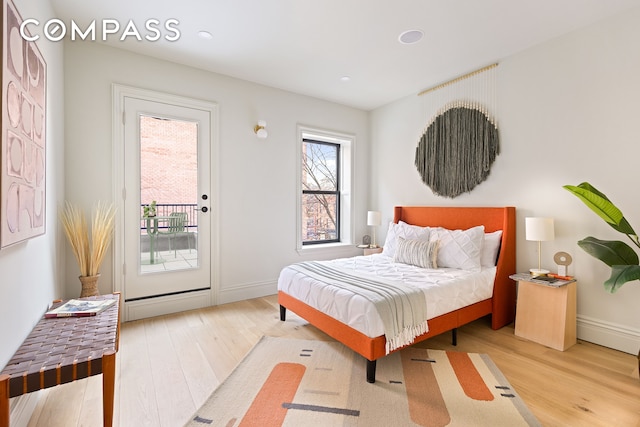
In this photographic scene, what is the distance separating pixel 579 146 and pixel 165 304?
440 cm

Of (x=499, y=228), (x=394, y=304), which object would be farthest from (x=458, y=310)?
(x=499, y=228)

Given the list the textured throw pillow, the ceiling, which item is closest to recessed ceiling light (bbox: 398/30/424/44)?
the ceiling

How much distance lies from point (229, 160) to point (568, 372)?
12.3 feet

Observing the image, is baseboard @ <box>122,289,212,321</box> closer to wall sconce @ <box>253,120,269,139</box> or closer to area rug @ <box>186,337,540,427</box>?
area rug @ <box>186,337,540,427</box>

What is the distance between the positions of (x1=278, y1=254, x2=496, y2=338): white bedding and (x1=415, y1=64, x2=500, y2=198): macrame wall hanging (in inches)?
47.6

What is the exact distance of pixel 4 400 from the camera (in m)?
1.16

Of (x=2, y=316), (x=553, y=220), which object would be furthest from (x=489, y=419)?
(x=2, y=316)

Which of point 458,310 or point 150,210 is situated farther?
point 150,210

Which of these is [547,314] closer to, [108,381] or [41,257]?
[108,381]

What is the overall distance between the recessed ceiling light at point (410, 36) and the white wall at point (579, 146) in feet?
3.79

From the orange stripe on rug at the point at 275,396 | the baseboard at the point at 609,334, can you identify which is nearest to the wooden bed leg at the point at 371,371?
the orange stripe on rug at the point at 275,396

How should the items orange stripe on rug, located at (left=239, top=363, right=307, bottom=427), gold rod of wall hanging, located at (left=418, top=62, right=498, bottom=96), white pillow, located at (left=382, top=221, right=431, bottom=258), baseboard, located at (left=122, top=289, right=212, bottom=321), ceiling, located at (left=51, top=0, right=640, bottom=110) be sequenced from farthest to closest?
white pillow, located at (left=382, top=221, right=431, bottom=258) → gold rod of wall hanging, located at (left=418, top=62, right=498, bottom=96) → baseboard, located at (left=122, top=289, right=212, bottom=321) → ceiling, located at (left=51, top=0, right=640, bottom=110) → orange stripe on rug, located at (left=239, top=363, right=307, bottom=427)

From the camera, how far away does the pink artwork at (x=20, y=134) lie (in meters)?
1.32

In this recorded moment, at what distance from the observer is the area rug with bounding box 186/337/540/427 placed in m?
1.67
